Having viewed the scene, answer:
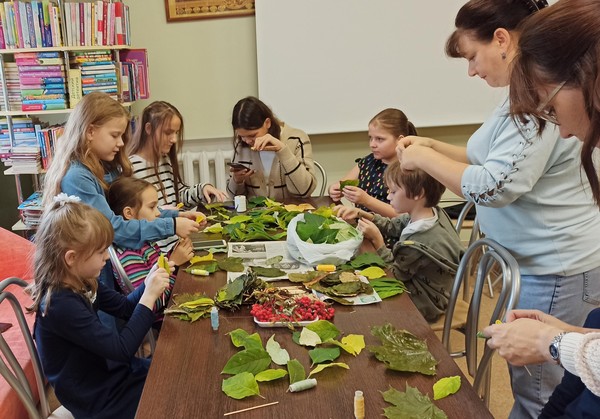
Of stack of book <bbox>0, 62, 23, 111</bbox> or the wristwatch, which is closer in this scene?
the wristwatch

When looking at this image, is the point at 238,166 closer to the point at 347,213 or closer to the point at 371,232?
the point at 347,213

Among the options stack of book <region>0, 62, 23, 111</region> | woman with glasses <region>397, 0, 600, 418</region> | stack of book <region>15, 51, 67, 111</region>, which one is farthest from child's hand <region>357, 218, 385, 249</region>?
stack of book <region>0, 62, 23, 111</region>

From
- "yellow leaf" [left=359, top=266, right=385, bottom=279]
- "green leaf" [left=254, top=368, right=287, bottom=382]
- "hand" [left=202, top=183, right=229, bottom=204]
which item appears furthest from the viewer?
"hand" [left=202, top=183, right=229, bottom=204]

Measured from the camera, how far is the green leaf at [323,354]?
1.10m

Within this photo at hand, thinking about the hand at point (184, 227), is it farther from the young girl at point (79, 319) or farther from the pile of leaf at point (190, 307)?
the pile of leaf at point (190, 307)

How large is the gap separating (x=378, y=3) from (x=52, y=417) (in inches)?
113

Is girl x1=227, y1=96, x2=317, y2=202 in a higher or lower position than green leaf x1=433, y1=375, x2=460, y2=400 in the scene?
higher

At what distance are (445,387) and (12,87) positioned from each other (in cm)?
294

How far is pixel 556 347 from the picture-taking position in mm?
921

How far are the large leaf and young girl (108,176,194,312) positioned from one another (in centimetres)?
100

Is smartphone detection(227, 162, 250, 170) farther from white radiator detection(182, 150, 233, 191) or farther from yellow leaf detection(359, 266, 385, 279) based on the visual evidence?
yellow leaf detection(359, 266, 385, 279)

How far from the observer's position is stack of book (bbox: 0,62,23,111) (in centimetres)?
294

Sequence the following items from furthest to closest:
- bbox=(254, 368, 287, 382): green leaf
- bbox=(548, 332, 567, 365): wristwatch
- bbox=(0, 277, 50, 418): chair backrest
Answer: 1. bbox=(0, 277, 50, 418): chair backrest
2. bbox=(254, 368, 287, 382): green leaf
3. bbox=(548, 332, 567, 365): wristwatch

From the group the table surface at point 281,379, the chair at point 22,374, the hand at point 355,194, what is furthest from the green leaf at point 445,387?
the hand at point 355,194
